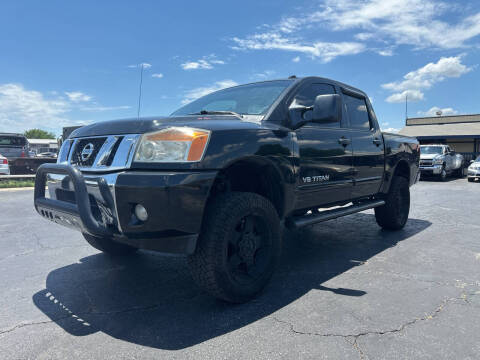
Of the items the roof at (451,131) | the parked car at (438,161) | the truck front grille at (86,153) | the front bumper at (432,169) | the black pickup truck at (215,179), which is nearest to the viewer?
the black pickup truck at (215,179)

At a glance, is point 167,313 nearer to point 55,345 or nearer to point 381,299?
point 55,345

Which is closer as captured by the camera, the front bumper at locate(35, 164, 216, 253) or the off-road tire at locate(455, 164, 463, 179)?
the front bumper at locate(35, 164, 216, 253)

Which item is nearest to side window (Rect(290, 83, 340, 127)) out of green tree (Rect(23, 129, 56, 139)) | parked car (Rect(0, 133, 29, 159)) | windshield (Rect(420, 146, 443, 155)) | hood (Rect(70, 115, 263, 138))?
hood (Rect(70, 115, 263, 138))

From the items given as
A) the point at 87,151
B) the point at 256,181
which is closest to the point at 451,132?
the point at 256,181

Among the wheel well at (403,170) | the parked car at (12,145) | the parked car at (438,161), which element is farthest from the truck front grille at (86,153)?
the parked car at (438,161)

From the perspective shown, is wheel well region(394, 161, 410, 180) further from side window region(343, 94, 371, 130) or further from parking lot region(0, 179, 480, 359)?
parking lot region(0, 179, 480, 359)

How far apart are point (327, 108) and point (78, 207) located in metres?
2.08

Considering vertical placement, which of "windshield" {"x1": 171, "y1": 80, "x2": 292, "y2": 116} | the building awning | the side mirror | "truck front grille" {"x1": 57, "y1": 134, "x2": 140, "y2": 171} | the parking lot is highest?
the building awning

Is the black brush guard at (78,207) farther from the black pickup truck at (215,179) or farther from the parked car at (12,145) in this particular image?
the parked car at (12,145)

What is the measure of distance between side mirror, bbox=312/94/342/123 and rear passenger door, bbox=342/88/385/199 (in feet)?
3.31

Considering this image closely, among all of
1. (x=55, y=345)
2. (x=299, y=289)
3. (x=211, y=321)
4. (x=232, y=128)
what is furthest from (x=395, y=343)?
(x=55, y=345)

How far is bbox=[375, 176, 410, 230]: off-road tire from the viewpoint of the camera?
5.04 m

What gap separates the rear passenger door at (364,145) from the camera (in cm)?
411

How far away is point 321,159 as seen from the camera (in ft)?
11.3
